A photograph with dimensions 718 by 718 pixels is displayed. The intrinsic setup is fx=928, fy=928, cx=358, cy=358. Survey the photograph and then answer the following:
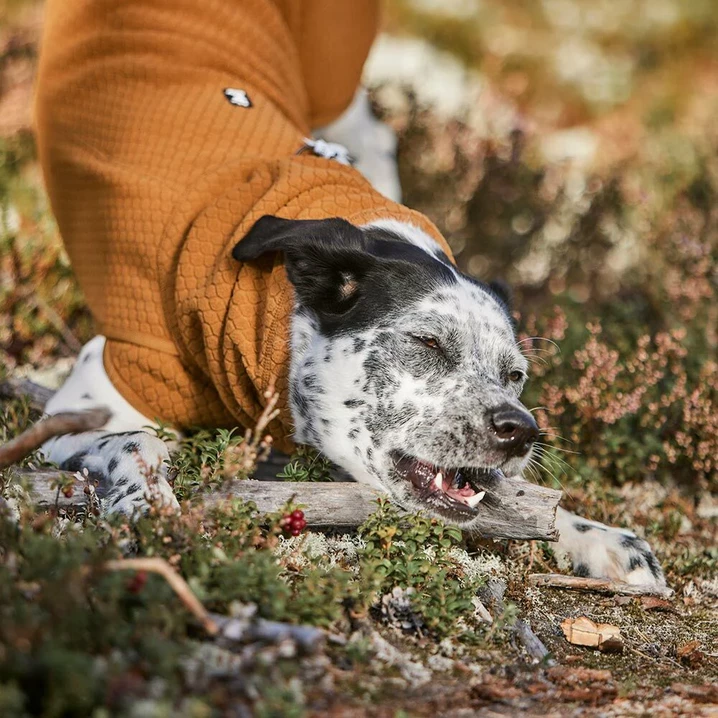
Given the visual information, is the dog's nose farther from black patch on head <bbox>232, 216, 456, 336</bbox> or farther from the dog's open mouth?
black patch on head <bbox>232, 216, 456, 336</bbox>

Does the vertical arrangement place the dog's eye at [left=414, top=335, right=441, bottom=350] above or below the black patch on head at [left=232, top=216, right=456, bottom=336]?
below

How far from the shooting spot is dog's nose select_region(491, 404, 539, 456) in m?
2.84

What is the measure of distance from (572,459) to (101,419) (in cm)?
238

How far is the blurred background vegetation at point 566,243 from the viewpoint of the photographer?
4102mm

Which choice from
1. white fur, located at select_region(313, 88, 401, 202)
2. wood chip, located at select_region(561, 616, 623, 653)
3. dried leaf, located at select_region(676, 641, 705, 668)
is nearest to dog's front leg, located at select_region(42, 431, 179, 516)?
wood chip, located at select_region(561, 616, 623, 653)

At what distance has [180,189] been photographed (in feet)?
11.5

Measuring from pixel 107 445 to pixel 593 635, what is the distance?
5.66 feet

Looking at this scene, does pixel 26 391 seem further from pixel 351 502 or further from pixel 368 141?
pixel 368 141

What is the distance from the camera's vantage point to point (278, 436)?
3.38 meters

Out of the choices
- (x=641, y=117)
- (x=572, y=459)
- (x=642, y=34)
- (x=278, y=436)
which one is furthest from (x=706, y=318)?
(x=642, y=34)

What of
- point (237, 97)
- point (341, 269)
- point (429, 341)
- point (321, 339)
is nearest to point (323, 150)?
point (237, 97)

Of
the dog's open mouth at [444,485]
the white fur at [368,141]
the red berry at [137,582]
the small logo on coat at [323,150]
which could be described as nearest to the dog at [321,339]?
the dog's open mouth at [444,485]

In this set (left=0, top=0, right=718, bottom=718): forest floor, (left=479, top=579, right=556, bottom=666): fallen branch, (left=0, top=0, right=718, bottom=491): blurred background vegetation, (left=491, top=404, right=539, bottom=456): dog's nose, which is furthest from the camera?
(left=0, top=0, right=718, bottom=491): blurred background vegetation

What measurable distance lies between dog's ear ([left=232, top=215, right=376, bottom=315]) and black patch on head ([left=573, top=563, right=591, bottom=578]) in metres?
1.21
